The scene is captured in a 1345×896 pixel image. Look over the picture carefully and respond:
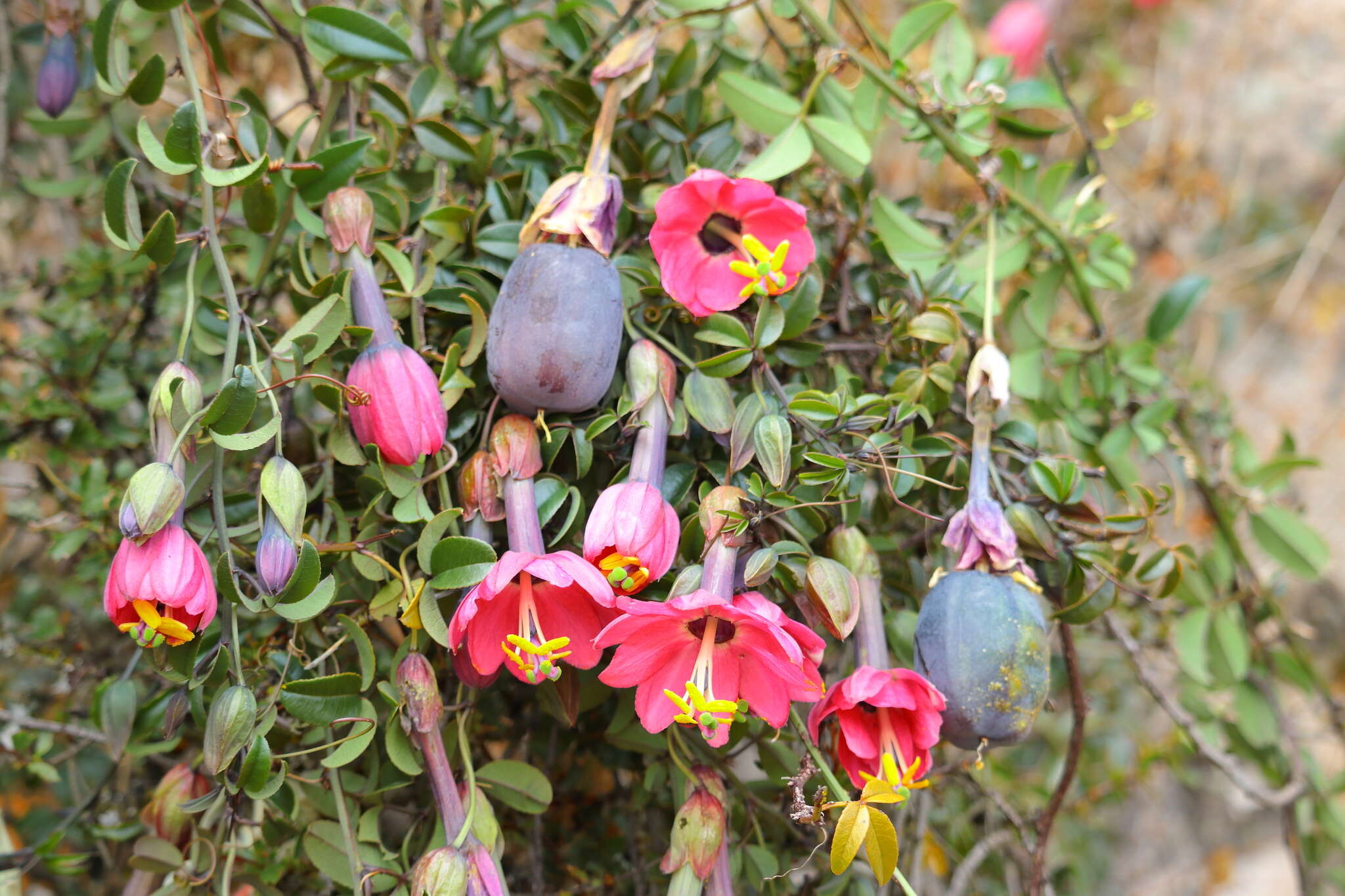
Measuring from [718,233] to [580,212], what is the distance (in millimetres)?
81

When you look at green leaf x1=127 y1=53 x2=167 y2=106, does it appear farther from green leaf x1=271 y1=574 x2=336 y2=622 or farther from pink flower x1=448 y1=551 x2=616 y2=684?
pink flower x1=448 y1=551 x2=616 y2=684

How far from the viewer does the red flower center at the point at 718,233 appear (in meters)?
0.54

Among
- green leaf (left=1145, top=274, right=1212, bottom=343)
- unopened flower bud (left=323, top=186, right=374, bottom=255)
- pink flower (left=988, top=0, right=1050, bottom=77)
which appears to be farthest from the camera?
pink flower (left=988, top=0, right=1050, bottom=77)

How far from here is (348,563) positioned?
0.53 m

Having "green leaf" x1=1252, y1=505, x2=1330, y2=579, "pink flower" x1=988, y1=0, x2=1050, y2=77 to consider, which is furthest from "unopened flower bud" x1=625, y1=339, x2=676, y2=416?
"pink flower" x1=988, y1=0, x2=1050, y2=77

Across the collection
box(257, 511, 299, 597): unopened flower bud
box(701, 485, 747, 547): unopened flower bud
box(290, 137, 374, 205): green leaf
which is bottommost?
box(257, 511, 299, 597): unopened flower bud

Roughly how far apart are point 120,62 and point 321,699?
0.39 meters

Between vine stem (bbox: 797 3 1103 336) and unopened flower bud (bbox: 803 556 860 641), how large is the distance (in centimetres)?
32

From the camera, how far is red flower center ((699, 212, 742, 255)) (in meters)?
0.54

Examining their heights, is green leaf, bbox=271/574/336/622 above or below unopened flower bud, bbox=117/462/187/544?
below

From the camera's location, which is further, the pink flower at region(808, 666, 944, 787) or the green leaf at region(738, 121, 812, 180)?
the green leaf at region(738, 121, 812, 180)

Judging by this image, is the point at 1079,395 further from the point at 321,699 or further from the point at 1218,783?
the point at 1218,783

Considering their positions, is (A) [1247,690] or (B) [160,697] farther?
(A) [1247,690]

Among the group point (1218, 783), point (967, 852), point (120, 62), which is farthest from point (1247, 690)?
point (120, 62)
